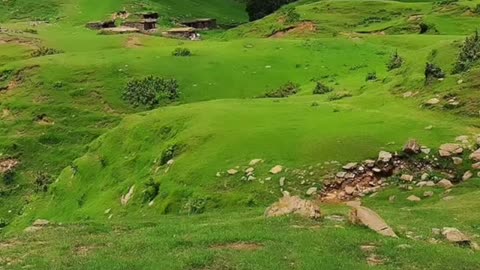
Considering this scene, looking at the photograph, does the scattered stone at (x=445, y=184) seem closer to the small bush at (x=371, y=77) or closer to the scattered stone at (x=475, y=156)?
the scattered stone at (x=475, y=156)

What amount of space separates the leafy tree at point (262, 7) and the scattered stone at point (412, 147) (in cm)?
7938

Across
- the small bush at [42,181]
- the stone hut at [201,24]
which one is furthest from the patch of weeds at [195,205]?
the stone hut at [201,24]

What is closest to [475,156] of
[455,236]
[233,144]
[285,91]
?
[455,236]

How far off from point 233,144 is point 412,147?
827 centimetres

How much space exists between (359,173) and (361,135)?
2.84 meters

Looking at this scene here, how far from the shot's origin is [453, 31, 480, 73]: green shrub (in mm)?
40781

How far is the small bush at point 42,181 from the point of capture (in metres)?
43.9

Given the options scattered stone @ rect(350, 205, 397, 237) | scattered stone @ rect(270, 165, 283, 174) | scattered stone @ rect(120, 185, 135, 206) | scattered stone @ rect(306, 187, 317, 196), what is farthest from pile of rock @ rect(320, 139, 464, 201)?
scattered stone @ rect(120, 185, 135, 206)

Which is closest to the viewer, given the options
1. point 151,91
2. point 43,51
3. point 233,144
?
point 233,144

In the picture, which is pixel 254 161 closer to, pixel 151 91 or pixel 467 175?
pixel 467 175

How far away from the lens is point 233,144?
34.1 m

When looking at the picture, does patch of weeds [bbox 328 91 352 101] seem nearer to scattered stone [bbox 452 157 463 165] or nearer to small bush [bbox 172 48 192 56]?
scattered stone [bbox 452 157 463 165]

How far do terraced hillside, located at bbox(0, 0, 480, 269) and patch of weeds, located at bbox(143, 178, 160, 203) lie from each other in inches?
2.6

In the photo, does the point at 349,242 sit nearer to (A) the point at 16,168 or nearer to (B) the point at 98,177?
(B) the point at 98,177
